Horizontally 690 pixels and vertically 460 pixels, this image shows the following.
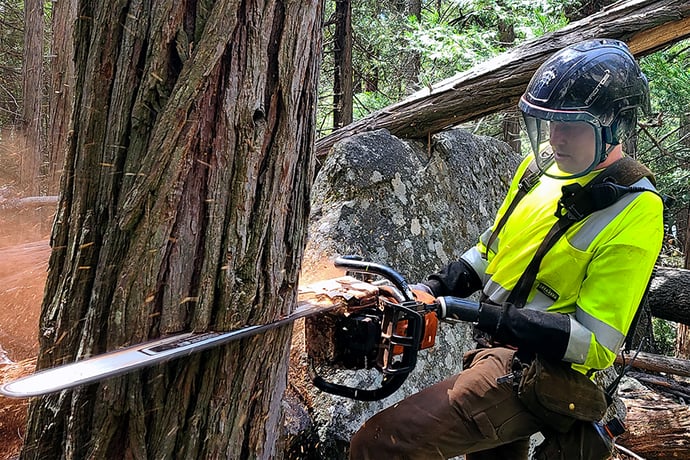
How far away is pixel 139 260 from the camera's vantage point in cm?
162

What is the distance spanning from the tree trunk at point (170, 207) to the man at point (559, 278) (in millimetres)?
915

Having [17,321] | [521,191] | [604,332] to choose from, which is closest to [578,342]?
[604,332]

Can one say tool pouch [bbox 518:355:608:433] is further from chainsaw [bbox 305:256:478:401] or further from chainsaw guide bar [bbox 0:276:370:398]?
chainsaw guide bar [bbox 0:276:370:398]

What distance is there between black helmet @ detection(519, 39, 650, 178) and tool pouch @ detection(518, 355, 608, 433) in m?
0.82

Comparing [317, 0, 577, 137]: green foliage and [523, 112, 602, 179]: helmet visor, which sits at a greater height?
[317, 0, 577, 137]: green foliage

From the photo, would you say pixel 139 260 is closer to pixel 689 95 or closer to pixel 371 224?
pixel 371 224

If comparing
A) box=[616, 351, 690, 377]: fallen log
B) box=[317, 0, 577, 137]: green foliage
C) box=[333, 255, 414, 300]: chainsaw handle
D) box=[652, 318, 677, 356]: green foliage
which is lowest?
box=[652, 318, 677, 356]: green foliage

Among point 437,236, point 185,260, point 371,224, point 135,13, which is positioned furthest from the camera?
point 437,236

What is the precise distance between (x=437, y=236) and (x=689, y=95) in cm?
610

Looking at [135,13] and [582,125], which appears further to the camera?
[582,125]

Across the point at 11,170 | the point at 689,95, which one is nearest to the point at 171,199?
the point at 689,95

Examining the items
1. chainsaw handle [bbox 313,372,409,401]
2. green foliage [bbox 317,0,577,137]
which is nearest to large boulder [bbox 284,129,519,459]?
chainsaw handle [bbox 313,372,409,401]

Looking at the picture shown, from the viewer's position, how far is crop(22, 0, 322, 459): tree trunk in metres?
1.59

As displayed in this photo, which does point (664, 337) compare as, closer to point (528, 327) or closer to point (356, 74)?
point (356, 74)
